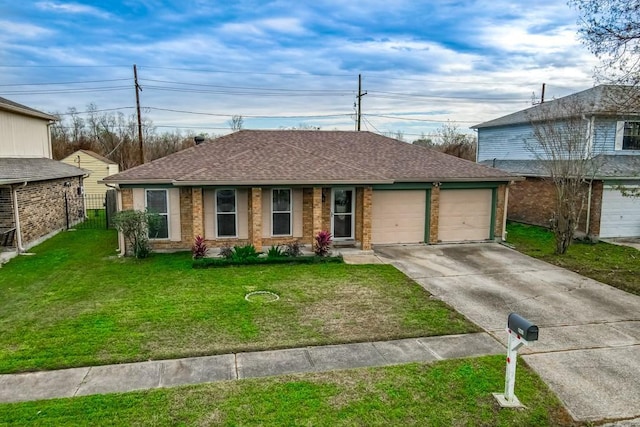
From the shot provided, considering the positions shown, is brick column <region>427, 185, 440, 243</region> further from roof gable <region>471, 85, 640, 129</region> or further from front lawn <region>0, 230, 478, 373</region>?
roof gable <region>471, 85, 640, 129</region>

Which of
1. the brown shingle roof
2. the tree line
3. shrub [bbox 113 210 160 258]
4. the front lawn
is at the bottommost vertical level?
the front lawn

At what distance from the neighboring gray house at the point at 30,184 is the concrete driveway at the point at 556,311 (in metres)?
11.7

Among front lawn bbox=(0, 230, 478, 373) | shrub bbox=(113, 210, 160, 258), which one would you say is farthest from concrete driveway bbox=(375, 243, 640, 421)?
shrub bbox=(113, 210, 160, 258)

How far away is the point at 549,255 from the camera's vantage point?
13.7 m

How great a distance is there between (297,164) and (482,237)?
726 cm

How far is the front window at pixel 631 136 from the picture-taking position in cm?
1708

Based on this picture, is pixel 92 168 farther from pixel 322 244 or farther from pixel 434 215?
pixel 434 215

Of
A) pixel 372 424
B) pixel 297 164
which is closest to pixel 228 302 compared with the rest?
pixel 372 424

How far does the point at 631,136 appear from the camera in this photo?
677 inches

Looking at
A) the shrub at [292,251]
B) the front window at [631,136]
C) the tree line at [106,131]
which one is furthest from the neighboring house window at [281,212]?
the tree line at [106,131]

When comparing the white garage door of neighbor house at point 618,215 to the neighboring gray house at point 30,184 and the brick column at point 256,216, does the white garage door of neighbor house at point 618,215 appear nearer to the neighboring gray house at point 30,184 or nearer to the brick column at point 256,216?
the brick column at point 256,216

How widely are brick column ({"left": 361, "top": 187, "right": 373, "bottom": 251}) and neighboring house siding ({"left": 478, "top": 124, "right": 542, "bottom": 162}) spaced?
9461 mm

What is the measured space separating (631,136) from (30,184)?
2264 centimetres

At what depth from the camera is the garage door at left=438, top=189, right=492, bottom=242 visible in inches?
606
